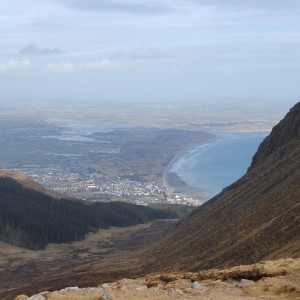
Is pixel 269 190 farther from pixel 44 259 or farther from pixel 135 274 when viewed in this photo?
pixel 44 259

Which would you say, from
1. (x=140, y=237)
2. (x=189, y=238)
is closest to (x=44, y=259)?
(x=140, y=237)

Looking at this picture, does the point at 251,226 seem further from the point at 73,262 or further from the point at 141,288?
the point at 73,262

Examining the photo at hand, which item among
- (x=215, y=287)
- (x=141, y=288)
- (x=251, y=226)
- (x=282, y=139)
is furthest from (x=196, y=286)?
(x=282, y=139)

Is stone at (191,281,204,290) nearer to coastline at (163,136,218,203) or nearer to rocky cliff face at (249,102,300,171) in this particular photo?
rocky cliff face at (249,102,300,171)

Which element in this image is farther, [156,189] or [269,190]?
[156,189]

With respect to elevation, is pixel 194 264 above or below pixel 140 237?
above

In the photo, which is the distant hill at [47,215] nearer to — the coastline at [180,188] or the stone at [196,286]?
the coastline at [180,188]
